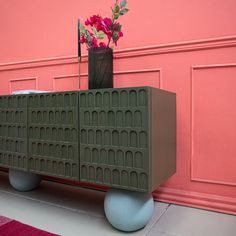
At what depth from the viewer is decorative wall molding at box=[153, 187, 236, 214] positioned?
144 cm

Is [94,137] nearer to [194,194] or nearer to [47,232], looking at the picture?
[47,232]

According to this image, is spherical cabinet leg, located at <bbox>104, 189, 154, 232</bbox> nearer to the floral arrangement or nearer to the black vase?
the black vase

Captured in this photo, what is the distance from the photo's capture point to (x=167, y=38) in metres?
1.61

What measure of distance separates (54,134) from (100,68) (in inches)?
19.1

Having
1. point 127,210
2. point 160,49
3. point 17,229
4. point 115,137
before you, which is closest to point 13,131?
point 17,229

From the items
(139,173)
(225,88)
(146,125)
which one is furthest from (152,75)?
(139,173)

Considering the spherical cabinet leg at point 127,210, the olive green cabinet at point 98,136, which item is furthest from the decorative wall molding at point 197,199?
the spherical cabinet leg at point 127,210

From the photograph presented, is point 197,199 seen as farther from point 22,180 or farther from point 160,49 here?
point 22,180

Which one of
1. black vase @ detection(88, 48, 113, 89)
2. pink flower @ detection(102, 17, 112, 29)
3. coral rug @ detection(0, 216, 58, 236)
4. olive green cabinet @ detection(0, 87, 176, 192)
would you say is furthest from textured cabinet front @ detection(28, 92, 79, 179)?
pink flower @ detection(102, 17, 112, 29)

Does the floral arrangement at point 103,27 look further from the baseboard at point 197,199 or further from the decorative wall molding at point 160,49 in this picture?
the baseboard at point 197,199

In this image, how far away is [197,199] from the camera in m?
1.53

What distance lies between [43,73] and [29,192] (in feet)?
3.41

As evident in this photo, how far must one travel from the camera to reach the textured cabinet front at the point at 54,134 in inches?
52.7

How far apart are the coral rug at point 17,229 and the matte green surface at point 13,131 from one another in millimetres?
359
